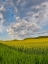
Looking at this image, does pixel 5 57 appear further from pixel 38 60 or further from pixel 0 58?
pixel 38 60

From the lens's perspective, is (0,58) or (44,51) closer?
(0,58)

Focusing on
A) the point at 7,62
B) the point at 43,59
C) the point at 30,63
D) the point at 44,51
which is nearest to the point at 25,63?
the point at 30,63

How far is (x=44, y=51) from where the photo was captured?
51.6ft

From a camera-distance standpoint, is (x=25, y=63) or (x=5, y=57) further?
(x=5, y=57)

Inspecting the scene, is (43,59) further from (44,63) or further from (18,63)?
(18,63)

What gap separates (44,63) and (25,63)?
1244 mm

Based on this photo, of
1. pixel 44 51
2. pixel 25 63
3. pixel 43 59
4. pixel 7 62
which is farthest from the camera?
pixel 44 51

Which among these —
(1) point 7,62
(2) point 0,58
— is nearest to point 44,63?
(1) point 7,62

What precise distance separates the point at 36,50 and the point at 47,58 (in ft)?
20.0

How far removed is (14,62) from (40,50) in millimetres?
7454

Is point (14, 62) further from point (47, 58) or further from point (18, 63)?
point (47, 58)

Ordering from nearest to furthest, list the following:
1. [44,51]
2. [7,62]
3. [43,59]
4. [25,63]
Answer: [25,63]
[7,62]
[43,59]
[44,51]

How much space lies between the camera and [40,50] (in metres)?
16.1

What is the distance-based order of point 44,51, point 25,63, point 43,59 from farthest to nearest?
point 44,51, point 43,59, point 25,63
